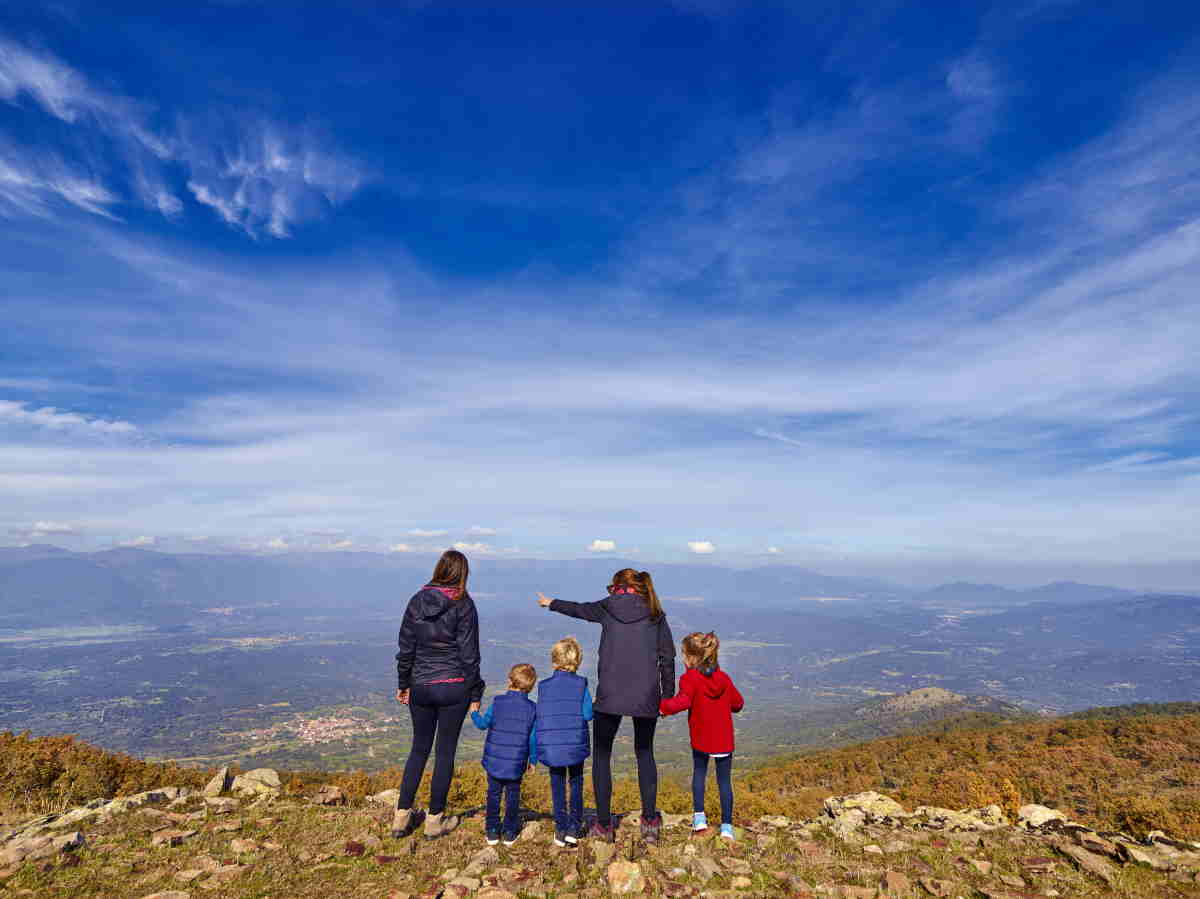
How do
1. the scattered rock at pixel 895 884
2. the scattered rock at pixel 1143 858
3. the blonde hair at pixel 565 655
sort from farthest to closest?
the blonde hair at pixel 565 655, the scattered rock at pixel 1143 858, the scattered rock at pixel 895 884

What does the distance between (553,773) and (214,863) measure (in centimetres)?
464

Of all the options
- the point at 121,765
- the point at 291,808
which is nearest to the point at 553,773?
the point at 291,808

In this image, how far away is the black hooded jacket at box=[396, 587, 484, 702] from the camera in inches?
324

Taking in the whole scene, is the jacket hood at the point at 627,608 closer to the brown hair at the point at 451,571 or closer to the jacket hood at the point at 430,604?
the brown hair at the point at 451,571

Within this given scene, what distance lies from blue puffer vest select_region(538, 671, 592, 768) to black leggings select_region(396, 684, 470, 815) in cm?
121

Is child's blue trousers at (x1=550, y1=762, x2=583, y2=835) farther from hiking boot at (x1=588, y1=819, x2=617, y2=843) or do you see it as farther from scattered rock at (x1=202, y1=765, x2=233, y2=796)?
scattered rock at (x1=202, y1=765, x2=233, y2=796)

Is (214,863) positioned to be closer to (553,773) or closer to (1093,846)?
(553,773)

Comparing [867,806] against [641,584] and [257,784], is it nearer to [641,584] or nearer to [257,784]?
[641,584]

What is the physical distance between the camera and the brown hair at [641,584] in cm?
839

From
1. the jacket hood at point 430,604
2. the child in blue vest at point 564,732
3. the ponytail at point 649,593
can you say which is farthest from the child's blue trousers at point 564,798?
the jacket hood at point 430,604

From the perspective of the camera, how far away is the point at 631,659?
27.1 feet

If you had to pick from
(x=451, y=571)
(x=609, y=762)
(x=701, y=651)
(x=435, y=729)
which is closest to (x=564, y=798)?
(x=609, y=762)

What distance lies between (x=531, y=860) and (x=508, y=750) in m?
1.42

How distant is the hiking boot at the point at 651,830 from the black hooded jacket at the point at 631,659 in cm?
170
